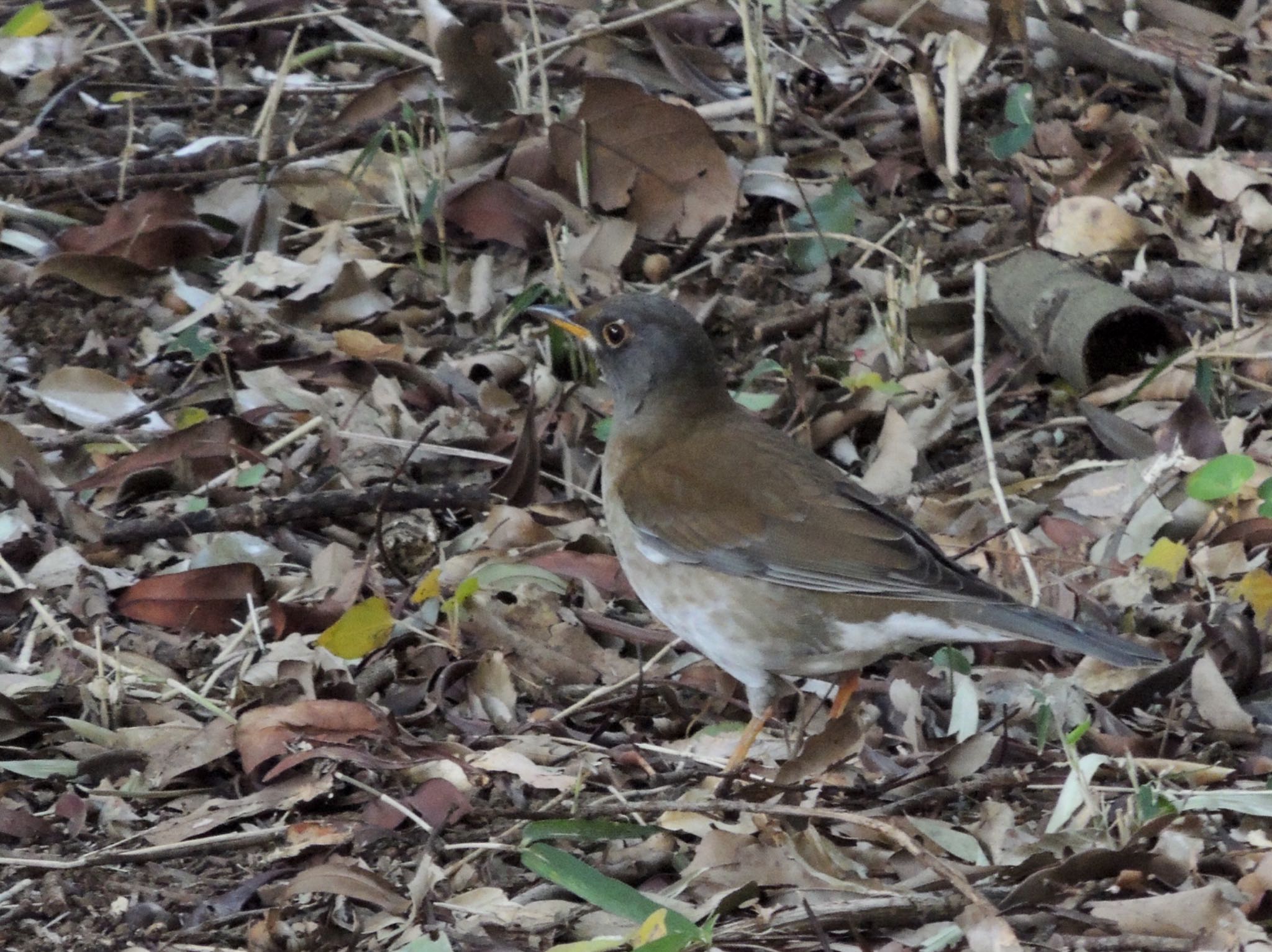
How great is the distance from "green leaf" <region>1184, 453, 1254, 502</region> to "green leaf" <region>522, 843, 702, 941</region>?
236cm

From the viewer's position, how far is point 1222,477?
201 inches

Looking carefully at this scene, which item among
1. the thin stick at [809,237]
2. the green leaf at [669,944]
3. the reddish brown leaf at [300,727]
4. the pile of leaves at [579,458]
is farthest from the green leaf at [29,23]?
the green leaf at [669,944]

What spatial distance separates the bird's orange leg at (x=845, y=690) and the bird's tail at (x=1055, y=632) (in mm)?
578

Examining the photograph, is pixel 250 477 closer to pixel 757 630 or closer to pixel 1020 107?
pixel 757 630

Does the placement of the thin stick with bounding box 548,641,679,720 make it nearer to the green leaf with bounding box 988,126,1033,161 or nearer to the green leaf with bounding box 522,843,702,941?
the green leaf with bounding box 522,843,702,941

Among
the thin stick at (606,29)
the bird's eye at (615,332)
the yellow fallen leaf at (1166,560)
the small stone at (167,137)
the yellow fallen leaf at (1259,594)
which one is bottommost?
the small stone at (167,137)

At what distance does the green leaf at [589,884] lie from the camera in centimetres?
371

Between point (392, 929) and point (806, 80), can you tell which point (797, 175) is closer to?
point (806, 80)

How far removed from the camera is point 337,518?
5.87 meters

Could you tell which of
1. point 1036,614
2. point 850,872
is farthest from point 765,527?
point 850,872

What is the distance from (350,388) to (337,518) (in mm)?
844

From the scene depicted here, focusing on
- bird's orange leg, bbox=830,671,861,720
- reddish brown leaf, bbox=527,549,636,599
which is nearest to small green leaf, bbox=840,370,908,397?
reddish brown leaf, bbox=527,549,636,599

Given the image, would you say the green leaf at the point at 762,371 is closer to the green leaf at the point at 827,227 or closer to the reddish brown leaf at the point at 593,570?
the green leaf at the point at 827,227

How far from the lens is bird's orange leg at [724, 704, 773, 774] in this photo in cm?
462
